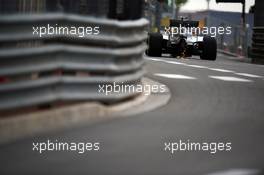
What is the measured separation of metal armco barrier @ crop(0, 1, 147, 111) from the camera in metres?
7.03

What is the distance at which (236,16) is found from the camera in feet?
360

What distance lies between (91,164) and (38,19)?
2.10 meters

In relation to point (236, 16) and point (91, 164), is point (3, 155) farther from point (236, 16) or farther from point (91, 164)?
point (236, 16)

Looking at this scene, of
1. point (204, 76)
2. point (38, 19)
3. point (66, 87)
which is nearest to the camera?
point (38, 19)

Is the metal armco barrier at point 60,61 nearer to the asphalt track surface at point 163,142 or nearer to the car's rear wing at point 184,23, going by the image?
the asphalt track surface at point 163,142

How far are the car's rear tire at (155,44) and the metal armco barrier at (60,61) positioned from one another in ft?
52.8

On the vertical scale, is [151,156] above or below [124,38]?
below

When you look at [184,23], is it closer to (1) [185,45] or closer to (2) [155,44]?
(1) [185,45]

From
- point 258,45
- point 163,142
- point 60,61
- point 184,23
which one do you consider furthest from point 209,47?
point 163,142

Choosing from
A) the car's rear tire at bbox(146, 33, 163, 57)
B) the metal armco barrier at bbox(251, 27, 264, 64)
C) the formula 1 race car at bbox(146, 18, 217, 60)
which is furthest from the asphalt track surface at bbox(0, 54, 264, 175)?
the metal armco barrier at bbox(251, 27, 264, 64)

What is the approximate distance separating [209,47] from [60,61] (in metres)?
19.6

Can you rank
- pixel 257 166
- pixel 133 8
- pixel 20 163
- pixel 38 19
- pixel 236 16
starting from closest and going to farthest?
pixel 20 163
pixel 257 166
pixel 38 19
pixel 133 8
pixel 236 16

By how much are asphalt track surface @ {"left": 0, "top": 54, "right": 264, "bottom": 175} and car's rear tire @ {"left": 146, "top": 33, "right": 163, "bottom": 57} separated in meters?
15.0

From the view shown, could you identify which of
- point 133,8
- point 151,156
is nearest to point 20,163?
point 151,156
